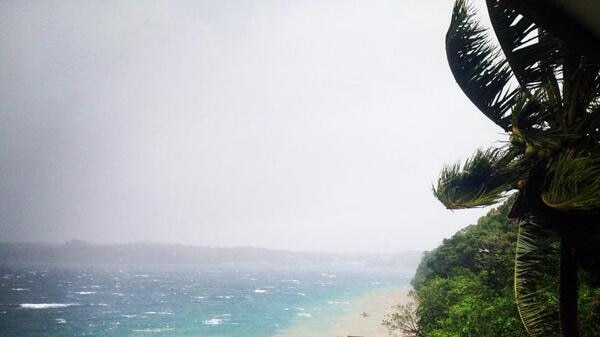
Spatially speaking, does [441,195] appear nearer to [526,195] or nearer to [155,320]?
[526,195]

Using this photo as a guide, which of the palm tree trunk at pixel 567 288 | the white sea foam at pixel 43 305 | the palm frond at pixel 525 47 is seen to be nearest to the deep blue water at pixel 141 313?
the white sea foam at pixel 43 305

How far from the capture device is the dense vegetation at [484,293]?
255 inches

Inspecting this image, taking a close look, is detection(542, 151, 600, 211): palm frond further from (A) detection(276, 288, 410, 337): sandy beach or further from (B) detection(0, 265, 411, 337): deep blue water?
(B) detection(0, 265, 411, 337): deep blue water

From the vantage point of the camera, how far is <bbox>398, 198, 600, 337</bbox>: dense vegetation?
647 cm

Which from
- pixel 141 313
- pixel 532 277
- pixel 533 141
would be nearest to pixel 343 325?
pixel 141 313

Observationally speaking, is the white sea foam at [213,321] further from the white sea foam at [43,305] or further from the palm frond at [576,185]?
the palm frond at [576,185]

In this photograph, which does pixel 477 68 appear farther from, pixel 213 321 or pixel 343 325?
pixel 213 321

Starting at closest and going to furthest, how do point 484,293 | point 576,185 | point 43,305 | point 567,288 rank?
point 576,185 → point 567,288 → point 484,293 → point 43,305

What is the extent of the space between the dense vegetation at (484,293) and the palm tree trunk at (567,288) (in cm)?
58

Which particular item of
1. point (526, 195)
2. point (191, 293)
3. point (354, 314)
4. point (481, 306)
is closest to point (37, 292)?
point (191, 293)

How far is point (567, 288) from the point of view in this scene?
2803 millimetres

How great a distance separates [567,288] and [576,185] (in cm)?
135

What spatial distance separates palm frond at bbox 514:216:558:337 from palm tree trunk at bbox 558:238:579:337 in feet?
0.67

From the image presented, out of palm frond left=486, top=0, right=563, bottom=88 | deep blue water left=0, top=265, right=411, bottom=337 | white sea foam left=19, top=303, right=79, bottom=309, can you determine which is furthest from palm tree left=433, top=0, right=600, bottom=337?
white sea foam left=19, top=303, right=79, bottom=309
